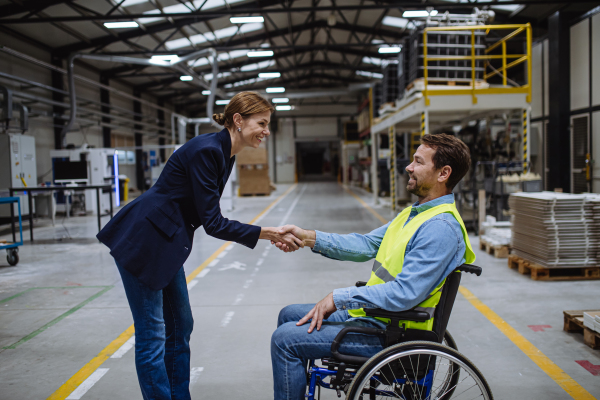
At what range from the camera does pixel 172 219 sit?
224 cm

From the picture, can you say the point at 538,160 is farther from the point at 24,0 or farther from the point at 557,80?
the point at 24,0

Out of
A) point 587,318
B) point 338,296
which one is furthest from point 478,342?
point 338,296

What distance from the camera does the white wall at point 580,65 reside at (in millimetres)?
12227

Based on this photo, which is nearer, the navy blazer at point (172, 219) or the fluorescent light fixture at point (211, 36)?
the navy blazer at point (172, 219)

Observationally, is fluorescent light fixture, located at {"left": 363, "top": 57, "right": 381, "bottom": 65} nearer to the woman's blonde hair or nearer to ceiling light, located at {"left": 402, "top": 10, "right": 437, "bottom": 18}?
ceiling light, located at {"left": 402, "top": 10, "right": 437, "bottom": 18}

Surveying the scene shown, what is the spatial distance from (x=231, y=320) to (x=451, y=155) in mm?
2983

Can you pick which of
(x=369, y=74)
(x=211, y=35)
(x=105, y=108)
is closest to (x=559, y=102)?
(x=211, y=35)

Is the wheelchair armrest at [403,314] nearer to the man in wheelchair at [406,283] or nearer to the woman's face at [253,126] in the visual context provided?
the man in wheelchair at [406,283]

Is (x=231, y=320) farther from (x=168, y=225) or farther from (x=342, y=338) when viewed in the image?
(x=342, y=338)

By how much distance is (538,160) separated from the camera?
1508 centimetres

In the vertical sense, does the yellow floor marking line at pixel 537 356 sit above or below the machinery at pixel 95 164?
below

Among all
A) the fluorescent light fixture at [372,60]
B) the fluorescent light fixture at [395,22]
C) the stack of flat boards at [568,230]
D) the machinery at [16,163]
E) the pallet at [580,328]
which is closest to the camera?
the pallet at [580,328]

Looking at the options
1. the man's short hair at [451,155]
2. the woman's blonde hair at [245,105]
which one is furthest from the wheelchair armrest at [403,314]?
the woman's blonde hair at [245,105]

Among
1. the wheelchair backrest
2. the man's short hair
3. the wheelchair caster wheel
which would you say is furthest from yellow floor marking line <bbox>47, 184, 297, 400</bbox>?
the wheelchair caster wheel
